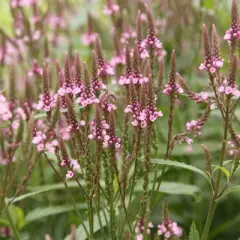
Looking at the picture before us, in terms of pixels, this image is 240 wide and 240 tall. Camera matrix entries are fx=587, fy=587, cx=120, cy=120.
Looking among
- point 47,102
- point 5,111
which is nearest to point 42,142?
point 47,102

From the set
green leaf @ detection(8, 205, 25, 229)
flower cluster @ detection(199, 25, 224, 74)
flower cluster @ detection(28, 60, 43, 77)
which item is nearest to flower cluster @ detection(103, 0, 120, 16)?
flower cluster @ detection(28, 60, 43, 77)

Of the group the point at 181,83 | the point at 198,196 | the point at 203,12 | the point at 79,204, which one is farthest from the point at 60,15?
the point at 181,83

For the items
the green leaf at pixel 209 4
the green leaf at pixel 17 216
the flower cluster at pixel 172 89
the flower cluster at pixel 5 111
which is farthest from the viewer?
the green leaf at pixel 209 4

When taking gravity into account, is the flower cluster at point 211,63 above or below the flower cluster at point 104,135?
above

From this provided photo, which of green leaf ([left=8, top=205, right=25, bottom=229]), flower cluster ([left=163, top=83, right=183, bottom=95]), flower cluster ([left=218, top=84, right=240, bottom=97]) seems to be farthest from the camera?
green leaf ([left=8, top=205, right=25, bottom=229])

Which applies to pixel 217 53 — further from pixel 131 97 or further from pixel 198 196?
pixel 198 196

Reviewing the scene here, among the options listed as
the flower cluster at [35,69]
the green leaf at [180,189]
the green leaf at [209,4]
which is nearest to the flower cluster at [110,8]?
the flower cluster at [35,69]

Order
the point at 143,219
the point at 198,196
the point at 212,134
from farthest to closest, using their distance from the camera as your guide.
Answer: the point at 212,134 < the point at 198,196 < the point at 143,219

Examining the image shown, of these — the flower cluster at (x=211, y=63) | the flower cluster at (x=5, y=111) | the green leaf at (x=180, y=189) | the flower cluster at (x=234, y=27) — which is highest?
the flower cluster at (x=234, y=27)

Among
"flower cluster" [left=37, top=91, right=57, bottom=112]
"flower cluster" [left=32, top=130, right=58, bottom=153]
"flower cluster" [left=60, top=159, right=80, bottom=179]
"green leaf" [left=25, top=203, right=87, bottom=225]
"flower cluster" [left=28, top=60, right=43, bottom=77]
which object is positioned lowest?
"green leaf" [left=25, top=203, right=87, bottom=225]

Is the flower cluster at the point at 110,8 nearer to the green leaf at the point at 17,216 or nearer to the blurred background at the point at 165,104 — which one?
the blurred background at the point at 165,104

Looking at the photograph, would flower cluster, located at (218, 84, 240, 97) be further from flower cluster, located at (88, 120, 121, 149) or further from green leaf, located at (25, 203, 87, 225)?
green leaf, located at (25, 203, 87, 225)
